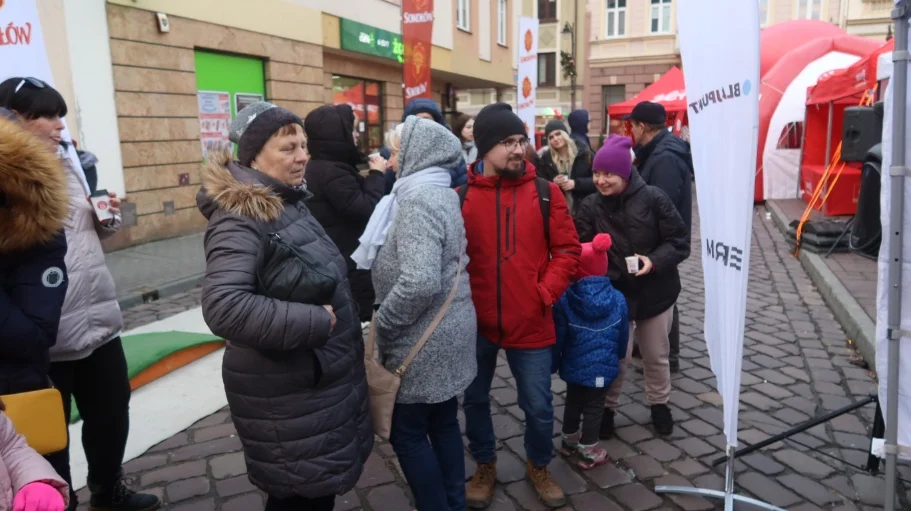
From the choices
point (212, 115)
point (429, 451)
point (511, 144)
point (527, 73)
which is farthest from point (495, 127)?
point (212, 115)

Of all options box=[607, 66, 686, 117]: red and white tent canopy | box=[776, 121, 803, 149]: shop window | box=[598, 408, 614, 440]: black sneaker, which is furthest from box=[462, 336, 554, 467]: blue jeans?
box=[607, 66, 686, 117]: red and white tent canopy

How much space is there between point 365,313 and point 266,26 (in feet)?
28.7

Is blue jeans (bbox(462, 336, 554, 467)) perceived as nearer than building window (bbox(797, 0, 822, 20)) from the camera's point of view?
Yes

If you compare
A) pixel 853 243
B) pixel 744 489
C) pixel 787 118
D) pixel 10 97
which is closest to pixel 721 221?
pixel 853 243

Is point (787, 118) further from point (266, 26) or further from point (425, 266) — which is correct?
point (425, 266)

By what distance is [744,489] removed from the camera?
10.5ft

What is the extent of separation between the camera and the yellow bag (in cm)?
180

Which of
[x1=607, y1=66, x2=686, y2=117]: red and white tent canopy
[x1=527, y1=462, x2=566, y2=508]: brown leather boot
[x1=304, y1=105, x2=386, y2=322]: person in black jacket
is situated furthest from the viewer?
[x1=607, y1=66, x2=686, y2=117]: red and white tent canopy

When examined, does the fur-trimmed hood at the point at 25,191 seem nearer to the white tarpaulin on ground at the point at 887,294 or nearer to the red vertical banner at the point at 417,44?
the white tarpaulin on ground at the point at 887,294

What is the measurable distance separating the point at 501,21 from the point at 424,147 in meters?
21.3

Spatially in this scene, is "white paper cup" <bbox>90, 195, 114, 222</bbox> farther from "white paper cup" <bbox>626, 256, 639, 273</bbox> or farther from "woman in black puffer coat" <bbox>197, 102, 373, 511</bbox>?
"white paper cup" <bbox>626, 256, 639, 273</bbox>

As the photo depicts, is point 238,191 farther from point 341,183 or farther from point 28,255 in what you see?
point 341,183

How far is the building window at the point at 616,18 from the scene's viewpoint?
30344 millimetres

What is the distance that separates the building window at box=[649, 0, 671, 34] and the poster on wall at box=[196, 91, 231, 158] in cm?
2413
